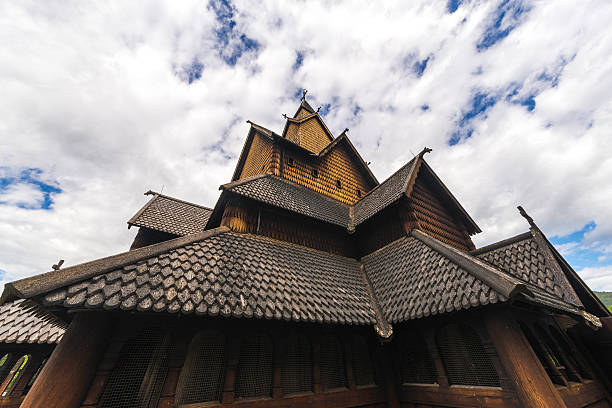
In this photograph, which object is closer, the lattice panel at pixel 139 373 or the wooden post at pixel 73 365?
the wooden post at pixel 73 365

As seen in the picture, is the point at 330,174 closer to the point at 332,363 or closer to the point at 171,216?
the point at 171,216

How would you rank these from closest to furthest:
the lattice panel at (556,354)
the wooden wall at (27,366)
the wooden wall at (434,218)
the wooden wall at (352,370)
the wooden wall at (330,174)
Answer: the wooden wall at (352,370) → the lattice panel at (556,354) → the wooden wall at (27,366) → the wooden wall at (434,218) → the wooden wall at (330,174)

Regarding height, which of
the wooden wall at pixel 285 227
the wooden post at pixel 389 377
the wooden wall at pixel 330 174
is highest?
the wooden wall at pixel 330 174

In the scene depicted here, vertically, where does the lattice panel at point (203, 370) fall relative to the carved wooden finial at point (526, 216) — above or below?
below

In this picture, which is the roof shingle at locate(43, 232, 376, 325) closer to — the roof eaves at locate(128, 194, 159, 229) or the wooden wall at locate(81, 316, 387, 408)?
the wooden wall at locate(81, 316, 387, 408)

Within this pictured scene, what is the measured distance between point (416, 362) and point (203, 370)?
15.2 feet

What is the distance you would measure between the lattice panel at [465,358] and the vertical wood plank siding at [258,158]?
821 centimetres

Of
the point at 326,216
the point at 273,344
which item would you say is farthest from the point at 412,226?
the point at 273,344

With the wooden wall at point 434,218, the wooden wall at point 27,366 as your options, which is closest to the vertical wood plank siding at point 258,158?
the wooden wall at point 434,218

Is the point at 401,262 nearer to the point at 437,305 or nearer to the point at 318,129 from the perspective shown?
the point at 437,305

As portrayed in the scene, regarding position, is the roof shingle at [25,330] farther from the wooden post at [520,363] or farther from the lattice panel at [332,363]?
the wooden post at [520,363]

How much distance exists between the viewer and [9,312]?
7102 mm

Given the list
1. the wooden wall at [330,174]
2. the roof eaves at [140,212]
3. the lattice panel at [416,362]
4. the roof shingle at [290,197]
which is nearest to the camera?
the lattice panel at [416,362]

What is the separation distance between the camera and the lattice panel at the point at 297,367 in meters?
4.59
